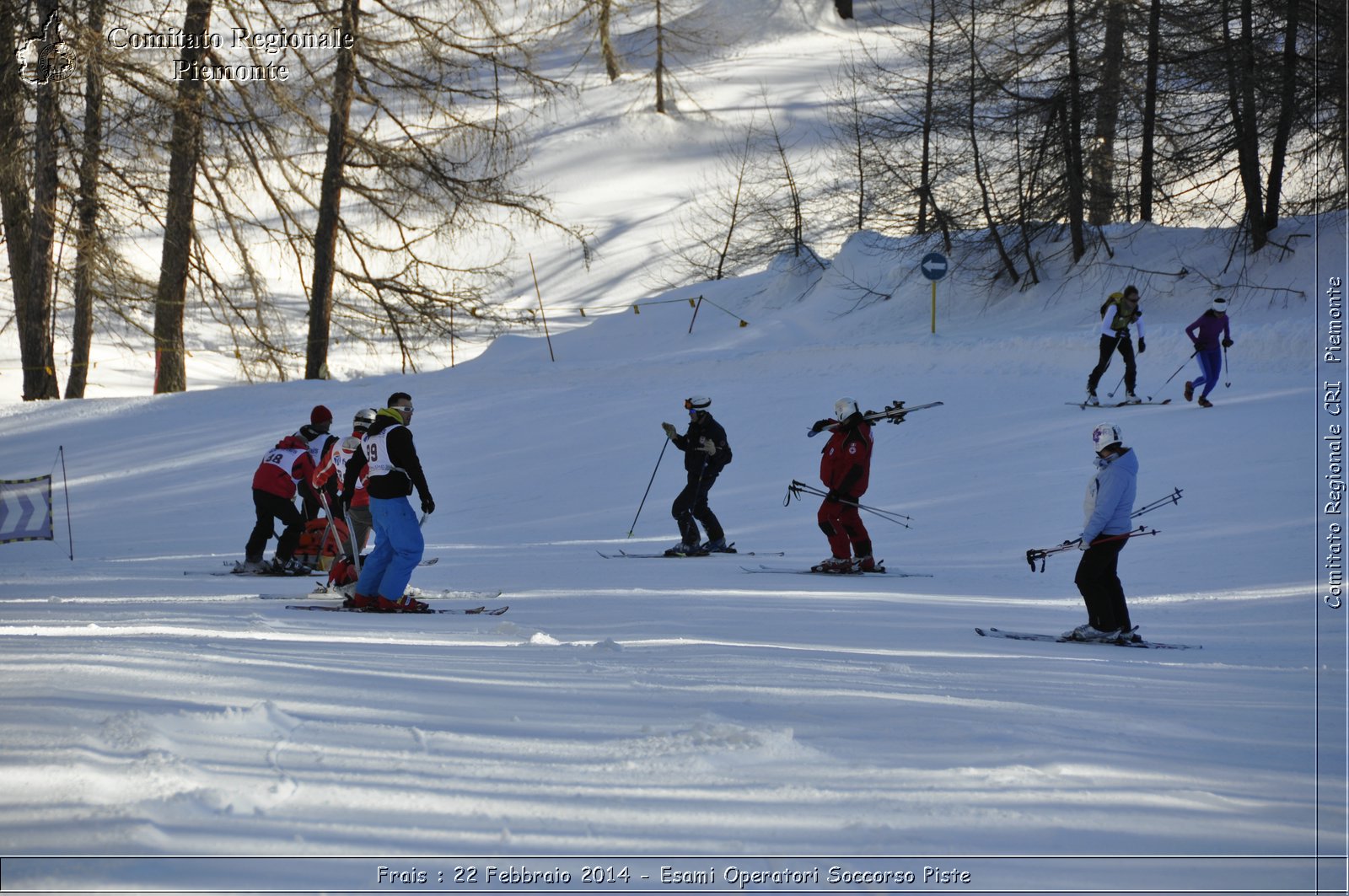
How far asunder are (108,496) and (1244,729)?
57.1ft

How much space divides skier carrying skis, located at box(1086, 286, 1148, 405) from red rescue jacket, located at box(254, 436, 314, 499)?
438 inches

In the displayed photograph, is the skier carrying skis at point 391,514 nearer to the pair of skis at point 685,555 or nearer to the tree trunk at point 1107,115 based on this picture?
the pair of skis at point 685,555

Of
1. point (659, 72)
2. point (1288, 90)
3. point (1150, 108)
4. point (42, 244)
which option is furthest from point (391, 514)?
point (659, 72)

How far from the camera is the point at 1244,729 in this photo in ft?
17.8

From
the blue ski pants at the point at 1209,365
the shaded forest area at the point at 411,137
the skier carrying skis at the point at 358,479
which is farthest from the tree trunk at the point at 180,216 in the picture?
the blue ski pants at the point at 1209,365

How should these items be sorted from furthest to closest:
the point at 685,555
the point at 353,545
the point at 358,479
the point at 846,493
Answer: the point at 685,555, the point at 846,493, the point at 358,479, the point at 353,545

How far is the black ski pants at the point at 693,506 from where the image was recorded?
1368 cm

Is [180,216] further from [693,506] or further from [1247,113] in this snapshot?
[1247,113]

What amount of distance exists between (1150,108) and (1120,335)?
453 inches

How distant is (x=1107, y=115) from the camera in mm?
26984

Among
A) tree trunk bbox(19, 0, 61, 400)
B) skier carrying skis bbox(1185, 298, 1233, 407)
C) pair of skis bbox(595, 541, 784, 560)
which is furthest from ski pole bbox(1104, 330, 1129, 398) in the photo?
tree trunk bbox(19, 0, 61, 400)

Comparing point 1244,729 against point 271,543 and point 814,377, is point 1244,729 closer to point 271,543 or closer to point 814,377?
point 271,543

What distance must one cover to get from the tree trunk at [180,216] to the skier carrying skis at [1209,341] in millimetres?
16703

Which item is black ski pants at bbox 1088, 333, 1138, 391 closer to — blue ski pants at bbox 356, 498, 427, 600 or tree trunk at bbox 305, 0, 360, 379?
blue ski pants at bbox 356, 498, 427, 600
